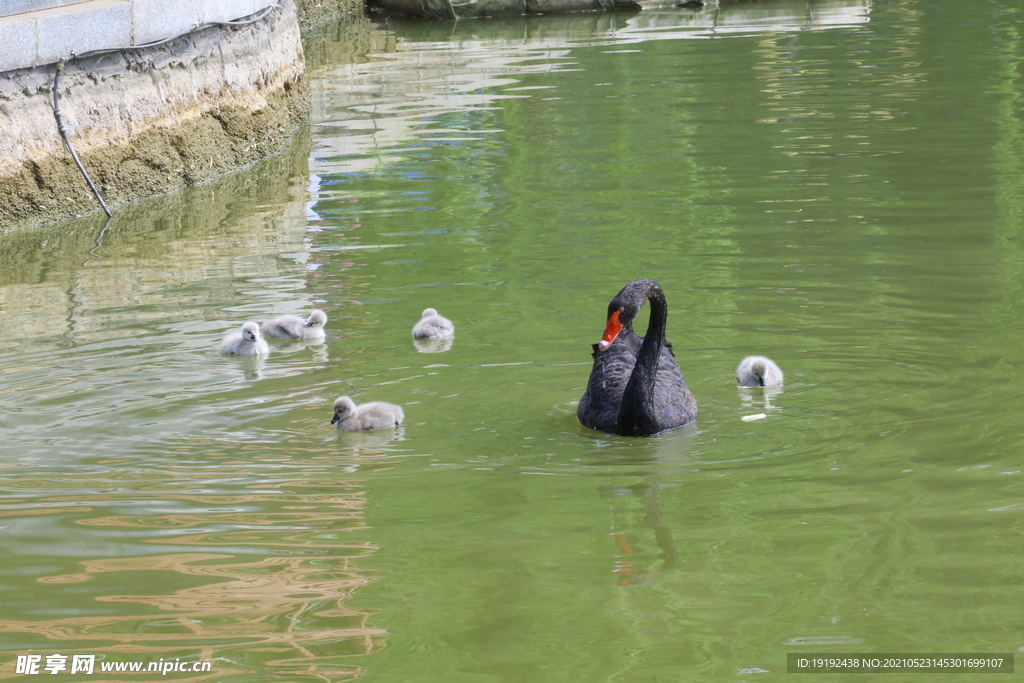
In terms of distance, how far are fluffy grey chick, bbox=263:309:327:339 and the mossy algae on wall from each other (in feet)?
13.3

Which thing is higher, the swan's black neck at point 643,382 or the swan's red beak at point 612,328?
the swan's red beak at point 612,328

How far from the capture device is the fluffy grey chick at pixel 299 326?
328 inches

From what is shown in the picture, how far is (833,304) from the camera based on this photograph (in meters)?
8.28

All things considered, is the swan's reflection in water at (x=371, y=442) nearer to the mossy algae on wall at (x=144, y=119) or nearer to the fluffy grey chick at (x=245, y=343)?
the fluffy grey chick at (x=245, y=343)

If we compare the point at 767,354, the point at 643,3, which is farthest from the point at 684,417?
the point at 643,3

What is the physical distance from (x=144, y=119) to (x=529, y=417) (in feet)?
23.9

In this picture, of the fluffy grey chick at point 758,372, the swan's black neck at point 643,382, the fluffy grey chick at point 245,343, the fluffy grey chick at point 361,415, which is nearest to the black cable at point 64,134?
the fluffy grey chick at point 245,343

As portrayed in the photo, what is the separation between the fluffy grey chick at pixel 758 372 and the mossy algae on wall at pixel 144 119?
7019mm

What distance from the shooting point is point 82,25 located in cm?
1155

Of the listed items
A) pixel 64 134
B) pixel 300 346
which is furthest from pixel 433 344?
pixel 64 134

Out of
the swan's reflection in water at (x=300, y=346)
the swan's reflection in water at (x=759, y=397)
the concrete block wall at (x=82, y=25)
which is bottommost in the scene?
the swan's reflection in water at (x=300, y=346)

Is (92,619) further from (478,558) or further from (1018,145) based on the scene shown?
(1018,145)

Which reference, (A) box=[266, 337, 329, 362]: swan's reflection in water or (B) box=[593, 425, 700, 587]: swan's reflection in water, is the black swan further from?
(A) box=[266, 337, 329, 362]: swan's reflection in water

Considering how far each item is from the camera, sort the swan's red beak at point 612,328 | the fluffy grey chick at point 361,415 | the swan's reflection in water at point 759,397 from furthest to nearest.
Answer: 1. the swan's reflection in water at point 759,397
2. the fluffy grey chick at point 361,415
3. the swan's red beak at point 612,328
